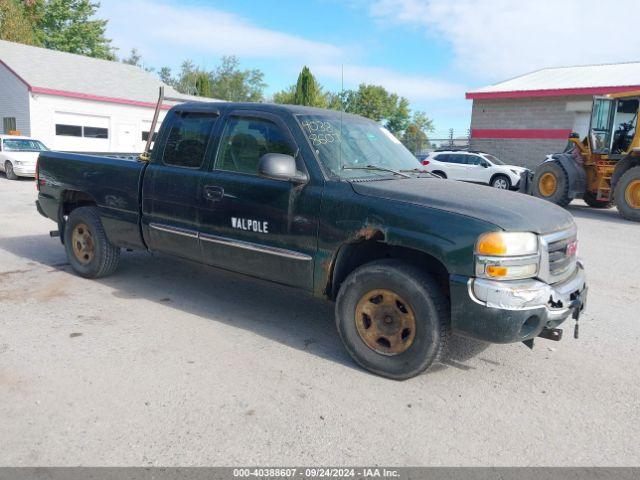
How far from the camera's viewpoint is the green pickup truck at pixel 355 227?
3291 mm

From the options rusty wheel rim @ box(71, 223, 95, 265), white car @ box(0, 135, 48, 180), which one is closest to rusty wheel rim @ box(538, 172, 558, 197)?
rusty wheel rim @ box(71, 223, 95, 265)

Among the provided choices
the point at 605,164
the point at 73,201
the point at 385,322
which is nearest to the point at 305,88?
the point at 605,164

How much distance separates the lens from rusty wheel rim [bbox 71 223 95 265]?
5738mm


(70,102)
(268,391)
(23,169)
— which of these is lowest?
(268,391)

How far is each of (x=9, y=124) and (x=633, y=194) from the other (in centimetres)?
2734

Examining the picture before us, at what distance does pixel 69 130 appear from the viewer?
25828 millimetres

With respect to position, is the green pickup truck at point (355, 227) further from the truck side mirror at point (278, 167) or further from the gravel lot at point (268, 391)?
the gravel lot at point (268, 391)

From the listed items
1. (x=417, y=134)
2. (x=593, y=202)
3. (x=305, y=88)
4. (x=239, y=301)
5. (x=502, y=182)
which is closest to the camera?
(x=239, y=301)

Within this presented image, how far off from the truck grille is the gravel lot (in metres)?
0.77

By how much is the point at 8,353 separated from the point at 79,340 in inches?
19.3

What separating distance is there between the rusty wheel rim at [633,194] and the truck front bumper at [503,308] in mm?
11273

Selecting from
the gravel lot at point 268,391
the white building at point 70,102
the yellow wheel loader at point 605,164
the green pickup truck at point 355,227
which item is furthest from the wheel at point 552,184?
the white building at point 70,102

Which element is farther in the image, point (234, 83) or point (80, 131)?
point (234, 83)

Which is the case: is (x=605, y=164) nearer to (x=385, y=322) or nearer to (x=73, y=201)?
(x=385, y=322)
